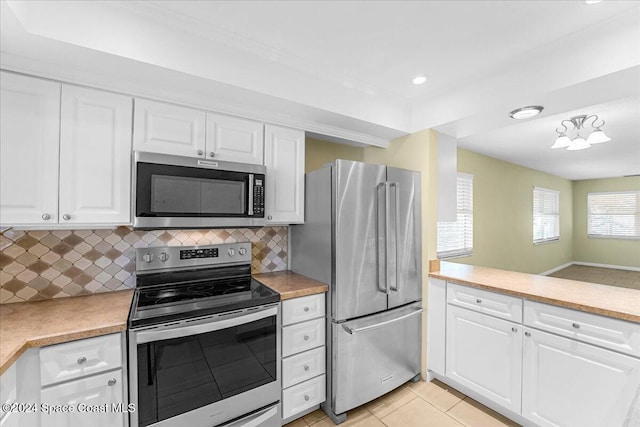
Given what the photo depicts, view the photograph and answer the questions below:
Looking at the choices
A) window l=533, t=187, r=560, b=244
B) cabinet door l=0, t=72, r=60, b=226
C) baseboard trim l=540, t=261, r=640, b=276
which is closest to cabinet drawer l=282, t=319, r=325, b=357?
cabinet door l=0, t=72, r=60, b=226

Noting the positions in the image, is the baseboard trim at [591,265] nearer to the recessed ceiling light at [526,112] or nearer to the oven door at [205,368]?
the recessed ceiling light at [526,112]

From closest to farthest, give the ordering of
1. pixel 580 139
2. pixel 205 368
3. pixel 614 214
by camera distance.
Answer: pixel 205 368
pixel 580 139
pixel 614 214

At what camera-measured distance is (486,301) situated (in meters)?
2.09

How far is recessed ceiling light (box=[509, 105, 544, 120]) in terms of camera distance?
198 centimetres

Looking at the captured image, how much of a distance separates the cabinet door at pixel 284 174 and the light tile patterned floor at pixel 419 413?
59.9 inches

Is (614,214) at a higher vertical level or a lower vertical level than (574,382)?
higher

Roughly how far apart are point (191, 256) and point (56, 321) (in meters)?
0.79

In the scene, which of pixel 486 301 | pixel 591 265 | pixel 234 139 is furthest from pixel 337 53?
pixel 591 265

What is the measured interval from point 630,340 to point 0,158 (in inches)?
134

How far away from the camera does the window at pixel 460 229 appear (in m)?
3.81

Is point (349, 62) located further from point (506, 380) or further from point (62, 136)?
point (506, 380)

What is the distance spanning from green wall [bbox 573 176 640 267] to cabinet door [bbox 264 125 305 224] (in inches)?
357

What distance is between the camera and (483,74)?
6.70 feet

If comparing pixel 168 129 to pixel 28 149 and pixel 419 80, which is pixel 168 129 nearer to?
pixel 28 149
